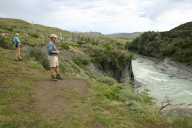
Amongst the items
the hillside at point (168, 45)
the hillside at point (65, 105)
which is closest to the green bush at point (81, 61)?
the hillside at point (65, 105)

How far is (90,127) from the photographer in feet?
35.6

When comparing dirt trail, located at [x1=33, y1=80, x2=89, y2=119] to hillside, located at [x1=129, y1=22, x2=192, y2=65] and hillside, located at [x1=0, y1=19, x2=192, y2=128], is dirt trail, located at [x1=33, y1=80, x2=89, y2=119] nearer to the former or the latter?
hillside, located at [x1=0, y1=19, x2=192, y2=128]

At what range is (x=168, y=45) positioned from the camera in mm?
87750

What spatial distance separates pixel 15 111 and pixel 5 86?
3523 millimetres

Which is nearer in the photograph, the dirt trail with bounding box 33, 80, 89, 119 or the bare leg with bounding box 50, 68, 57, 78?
the dirt trail with bounding box 33, 80, 89, 119

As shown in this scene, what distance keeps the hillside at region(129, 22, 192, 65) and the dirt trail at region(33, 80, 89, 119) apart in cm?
5596

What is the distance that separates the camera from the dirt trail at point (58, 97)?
12031 mm

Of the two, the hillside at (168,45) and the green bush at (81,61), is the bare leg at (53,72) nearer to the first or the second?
the green bush at (81,61)

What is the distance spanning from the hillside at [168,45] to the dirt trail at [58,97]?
184ft

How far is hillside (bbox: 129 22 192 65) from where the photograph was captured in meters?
77.4

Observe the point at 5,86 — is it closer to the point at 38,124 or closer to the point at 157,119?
the point at 38,124

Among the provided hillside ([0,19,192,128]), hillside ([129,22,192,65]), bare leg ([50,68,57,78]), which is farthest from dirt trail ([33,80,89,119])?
hillside ([129,22,192,65])

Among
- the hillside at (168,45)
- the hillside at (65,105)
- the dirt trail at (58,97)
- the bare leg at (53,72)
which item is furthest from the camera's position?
the hillside at (168,45)

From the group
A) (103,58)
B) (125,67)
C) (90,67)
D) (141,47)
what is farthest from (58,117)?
(141,47)
